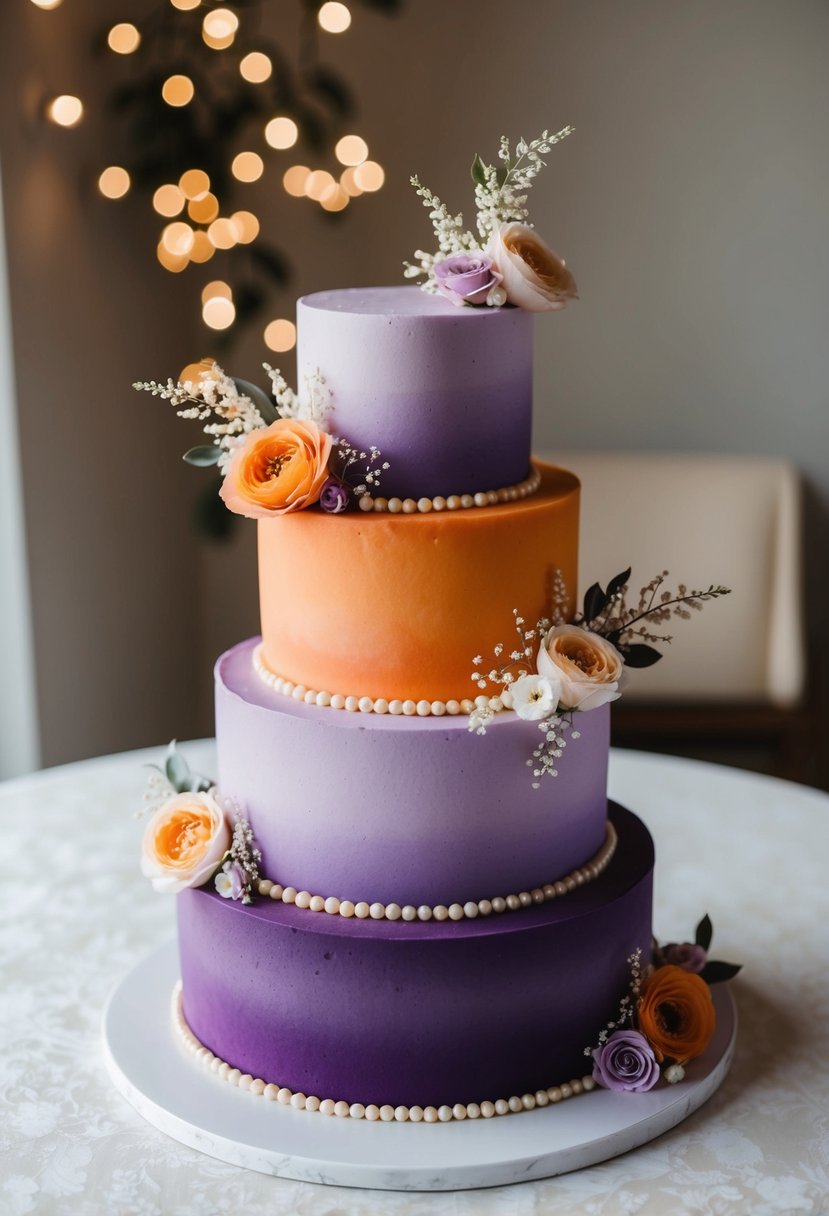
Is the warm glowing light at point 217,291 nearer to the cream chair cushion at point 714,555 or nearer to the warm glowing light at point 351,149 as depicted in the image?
the warm glowing light at point 351,149

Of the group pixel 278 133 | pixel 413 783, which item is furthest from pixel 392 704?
pixel 278 133

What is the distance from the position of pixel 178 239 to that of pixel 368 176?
615mm

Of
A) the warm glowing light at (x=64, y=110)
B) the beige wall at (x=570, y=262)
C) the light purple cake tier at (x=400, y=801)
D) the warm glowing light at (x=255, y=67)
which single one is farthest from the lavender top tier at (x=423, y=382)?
the warm glowing light at (x=255, y=67)

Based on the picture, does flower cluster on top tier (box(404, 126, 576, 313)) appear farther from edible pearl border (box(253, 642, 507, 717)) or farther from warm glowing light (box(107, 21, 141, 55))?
warm glowing light (box(107, 21, 141, 55))

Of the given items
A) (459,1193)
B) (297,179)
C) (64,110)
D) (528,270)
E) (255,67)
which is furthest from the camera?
(297,179)

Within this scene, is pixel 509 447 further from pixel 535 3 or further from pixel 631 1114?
pixel 535 3

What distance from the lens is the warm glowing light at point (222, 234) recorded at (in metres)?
3.63

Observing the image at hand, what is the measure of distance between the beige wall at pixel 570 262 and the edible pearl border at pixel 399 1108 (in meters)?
1.81

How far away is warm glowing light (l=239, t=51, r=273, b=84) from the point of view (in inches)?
143

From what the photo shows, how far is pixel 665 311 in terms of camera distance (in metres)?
3.89

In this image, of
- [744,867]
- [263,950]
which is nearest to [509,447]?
[263,950]

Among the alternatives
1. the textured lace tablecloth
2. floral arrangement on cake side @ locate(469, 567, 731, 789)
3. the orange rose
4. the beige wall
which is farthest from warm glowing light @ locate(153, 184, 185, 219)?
the orange rose

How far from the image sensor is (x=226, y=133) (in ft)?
11.5

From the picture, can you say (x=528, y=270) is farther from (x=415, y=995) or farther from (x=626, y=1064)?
(x=626, y=1064)
